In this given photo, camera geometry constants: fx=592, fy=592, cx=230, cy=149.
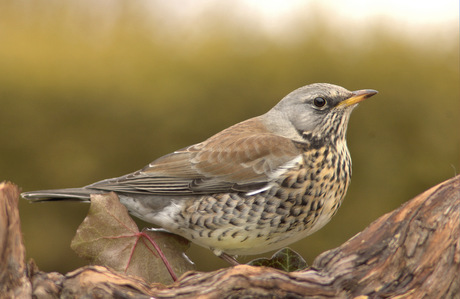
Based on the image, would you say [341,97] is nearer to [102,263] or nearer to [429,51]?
[102,263]

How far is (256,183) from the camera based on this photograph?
2539 millimetres

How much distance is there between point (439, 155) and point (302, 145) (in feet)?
8.12

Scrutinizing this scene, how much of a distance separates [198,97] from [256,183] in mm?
2161

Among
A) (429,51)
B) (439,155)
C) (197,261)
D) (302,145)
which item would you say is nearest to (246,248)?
(302,145)

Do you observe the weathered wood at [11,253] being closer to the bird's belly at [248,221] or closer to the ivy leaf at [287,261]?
the bird's belly at [248,221]

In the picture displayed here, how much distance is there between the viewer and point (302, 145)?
2.68 metres

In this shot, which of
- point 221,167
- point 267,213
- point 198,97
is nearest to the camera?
point 267,213

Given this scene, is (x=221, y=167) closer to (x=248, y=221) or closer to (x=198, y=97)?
(x=248, y=221)

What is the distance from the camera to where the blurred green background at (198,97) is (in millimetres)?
4539

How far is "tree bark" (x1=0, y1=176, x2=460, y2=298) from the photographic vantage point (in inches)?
72.9

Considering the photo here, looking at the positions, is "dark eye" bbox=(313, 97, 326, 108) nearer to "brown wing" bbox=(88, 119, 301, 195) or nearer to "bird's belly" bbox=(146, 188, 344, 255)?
"brown wing" bbox=(88, 119, 301, 195)

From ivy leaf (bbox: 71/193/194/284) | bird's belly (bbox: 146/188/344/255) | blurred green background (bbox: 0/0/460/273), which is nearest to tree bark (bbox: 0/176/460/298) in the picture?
ivy leaf (bbox: 71/193/194/284)

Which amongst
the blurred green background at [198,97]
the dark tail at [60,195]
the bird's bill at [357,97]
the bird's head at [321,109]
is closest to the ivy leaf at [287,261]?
the bird's head at [321,109]

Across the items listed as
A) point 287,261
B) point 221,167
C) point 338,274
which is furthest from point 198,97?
point 338,274
